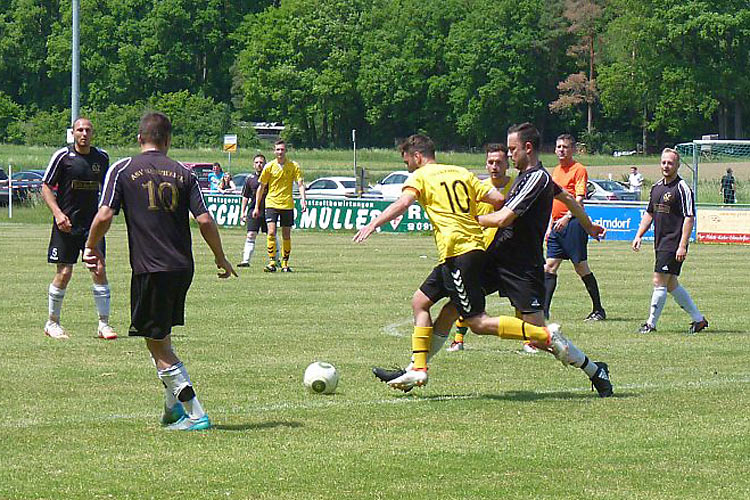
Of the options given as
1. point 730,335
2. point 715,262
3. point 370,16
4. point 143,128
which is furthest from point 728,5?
point 143,128

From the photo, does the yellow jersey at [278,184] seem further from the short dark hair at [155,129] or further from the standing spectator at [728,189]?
the standing spectator at [728,189]

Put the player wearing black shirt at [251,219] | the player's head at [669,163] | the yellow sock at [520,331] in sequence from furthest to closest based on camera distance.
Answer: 1. the player wearing black shirt at [251,219]
2. the player's head at [669,163]
3. the yellow sock at [520,331]

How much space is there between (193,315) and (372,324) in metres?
2.28

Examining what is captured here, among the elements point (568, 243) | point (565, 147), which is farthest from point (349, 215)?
point (565, 147)

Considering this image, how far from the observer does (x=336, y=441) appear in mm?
7848

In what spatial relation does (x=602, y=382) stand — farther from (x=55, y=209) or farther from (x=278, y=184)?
(x=278, y=184)

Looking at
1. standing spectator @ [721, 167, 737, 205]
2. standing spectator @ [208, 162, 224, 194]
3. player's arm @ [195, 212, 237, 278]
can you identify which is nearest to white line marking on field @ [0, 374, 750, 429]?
player's arm @ [195, 212, 237, 278]

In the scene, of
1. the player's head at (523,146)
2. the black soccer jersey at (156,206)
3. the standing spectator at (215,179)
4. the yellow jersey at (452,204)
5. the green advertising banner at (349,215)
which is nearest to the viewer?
the black soccer jersey at (156,206)

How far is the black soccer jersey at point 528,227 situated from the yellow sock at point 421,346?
2.48 ft

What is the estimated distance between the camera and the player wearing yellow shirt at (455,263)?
9430 mm

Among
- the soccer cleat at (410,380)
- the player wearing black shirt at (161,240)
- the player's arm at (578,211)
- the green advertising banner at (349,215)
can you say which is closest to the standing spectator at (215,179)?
the green advertising banner at (349,215)

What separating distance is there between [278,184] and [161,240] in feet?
47.0

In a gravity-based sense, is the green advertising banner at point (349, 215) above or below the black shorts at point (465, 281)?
below

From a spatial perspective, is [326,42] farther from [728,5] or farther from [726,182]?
[726,182]
